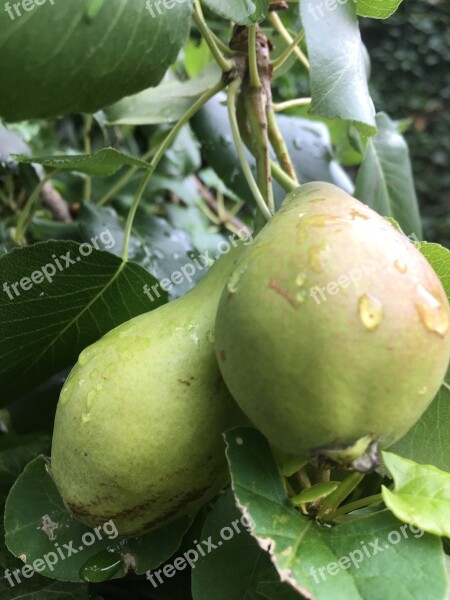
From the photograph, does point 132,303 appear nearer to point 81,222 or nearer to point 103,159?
point 103,159

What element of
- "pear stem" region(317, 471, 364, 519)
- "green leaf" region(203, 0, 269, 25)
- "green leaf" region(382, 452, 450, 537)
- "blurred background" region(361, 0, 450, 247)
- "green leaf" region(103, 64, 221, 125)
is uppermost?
"green leaf" region(203, 0, 269, 25)

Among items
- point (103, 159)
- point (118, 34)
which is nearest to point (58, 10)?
point (118, 34)

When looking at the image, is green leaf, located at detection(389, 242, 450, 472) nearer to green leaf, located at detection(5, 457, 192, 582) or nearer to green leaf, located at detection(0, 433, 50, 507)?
green leaf, located at detection(5, 457, 192, 582)

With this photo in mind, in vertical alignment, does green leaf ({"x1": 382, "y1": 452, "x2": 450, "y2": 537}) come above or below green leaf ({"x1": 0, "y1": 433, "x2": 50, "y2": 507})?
above

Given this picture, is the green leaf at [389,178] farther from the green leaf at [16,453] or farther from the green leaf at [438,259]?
the green leaf at [16,453]

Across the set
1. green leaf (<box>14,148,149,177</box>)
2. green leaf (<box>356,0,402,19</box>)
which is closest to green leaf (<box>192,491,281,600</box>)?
green leaf (<box>14,148,149,177</box>)

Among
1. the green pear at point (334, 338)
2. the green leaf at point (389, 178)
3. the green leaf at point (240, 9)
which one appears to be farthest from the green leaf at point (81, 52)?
the green leaf at point (389, 178)
